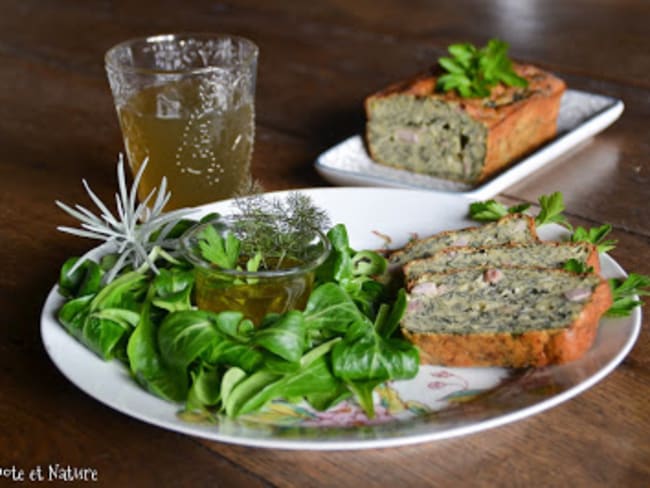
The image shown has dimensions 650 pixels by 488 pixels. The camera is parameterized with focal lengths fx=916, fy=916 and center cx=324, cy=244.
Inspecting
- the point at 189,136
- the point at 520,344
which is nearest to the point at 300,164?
the point at 189,136

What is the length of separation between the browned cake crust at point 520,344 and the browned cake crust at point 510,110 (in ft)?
2.91

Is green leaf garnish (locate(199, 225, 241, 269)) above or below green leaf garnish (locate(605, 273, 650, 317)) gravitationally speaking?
above

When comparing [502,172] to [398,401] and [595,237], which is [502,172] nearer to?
Result: [595,237]

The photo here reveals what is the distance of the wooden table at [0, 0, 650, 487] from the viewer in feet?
4.09

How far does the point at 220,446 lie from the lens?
129cm

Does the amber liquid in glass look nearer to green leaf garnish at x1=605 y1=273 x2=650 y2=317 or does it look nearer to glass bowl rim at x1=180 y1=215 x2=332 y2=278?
glass bowl rim at x1=180 y1=215 x2=332 y2=278

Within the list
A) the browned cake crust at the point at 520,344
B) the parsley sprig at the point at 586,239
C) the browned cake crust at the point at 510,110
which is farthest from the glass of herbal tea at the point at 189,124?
the browned cake crust at the point at 520,344

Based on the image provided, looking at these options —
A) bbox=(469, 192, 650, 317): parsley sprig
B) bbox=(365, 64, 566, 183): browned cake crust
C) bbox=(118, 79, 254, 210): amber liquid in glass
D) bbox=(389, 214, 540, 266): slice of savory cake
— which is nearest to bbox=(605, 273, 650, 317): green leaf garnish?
bbox=(469, 192, 650, 317): parsley sprig

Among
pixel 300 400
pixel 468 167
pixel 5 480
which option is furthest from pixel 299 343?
pixel 468 167

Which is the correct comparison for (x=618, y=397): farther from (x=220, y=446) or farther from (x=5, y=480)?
(x=5, y=480)

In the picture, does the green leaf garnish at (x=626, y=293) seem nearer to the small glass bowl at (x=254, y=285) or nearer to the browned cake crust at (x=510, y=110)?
the small glass bowl at (x=254, y=285)

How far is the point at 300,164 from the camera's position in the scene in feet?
7.72

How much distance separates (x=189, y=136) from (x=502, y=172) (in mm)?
786

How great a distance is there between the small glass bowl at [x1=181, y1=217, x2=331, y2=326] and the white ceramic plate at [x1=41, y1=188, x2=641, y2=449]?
0.61 ft
